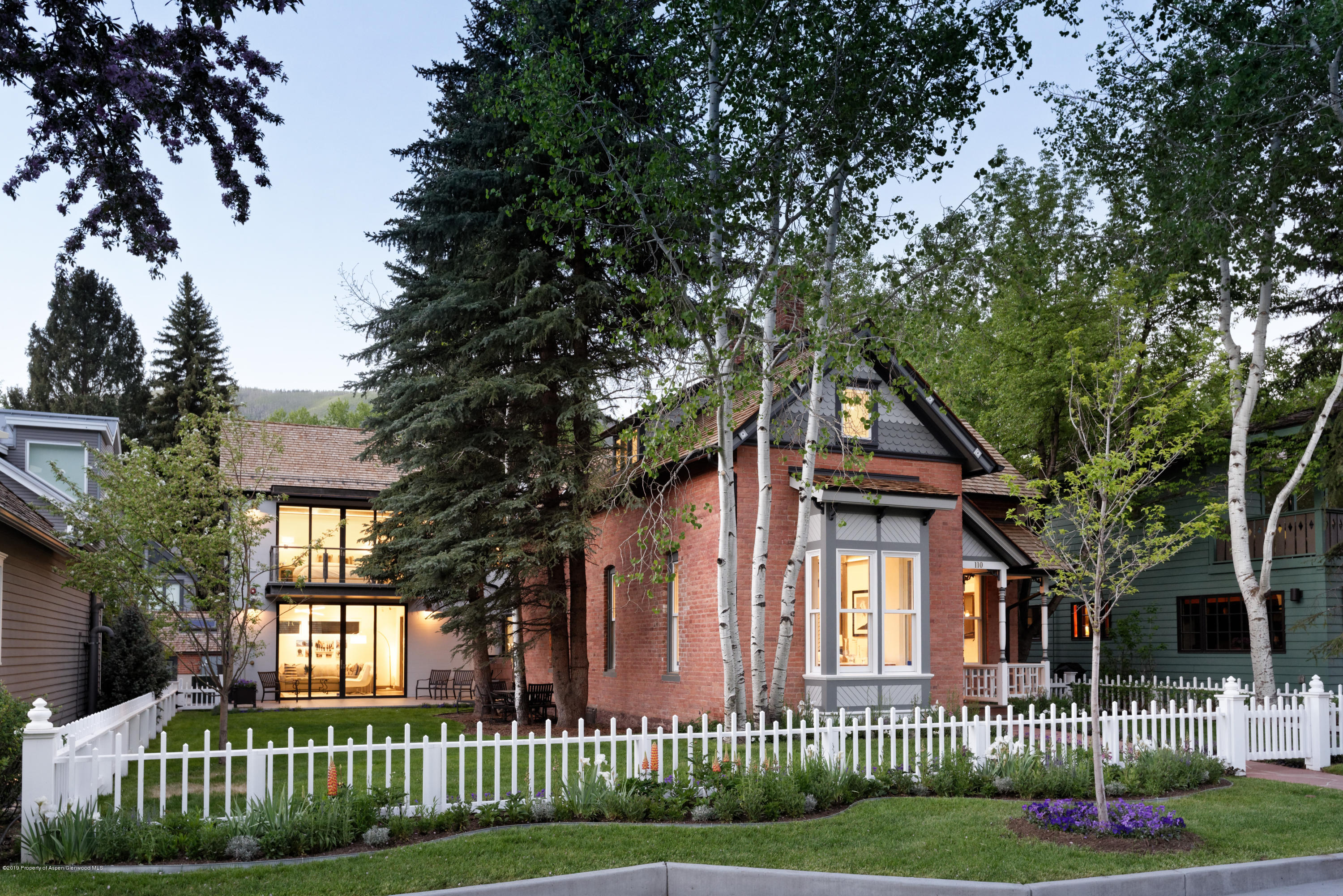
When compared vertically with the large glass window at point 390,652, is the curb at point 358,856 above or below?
above

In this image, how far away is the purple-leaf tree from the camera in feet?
26.1

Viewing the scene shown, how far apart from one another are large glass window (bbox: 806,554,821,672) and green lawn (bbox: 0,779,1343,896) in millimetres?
8349

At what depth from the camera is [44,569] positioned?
55.8 ft

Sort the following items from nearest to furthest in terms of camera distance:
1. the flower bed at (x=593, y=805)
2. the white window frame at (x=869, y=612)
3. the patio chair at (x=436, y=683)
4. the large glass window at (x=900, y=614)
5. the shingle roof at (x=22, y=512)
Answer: the flower bed at (x=593, y=805) < the shingle roof at (x=22, y=512) < the white window frame at (x=869, y=612) < the large glass window at (x=900, y=614) < the patio chair at (x=436, y=683)

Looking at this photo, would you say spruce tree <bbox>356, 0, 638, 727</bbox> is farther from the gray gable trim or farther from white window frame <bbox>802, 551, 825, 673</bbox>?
the gray gable trim

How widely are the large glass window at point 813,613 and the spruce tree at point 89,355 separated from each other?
43.9 meters

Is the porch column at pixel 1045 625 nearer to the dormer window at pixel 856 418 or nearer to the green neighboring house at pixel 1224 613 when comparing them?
the green neighboring house at pixel 1224 613

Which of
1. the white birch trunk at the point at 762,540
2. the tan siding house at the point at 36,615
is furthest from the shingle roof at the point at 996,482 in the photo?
the tan siding house at the point at 36,615

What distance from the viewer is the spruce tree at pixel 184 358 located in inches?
1786

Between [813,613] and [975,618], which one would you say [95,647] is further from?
[975,618]

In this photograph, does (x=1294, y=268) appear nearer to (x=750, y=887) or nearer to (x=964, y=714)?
(x=964, y=714)

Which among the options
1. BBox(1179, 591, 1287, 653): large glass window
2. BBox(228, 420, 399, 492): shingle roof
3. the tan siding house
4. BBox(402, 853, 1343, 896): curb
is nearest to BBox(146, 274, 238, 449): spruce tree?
BBox(228, 420, 399, 492): shingle roof

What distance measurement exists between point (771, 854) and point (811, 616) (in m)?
10.7

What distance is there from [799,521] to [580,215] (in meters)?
5.65
